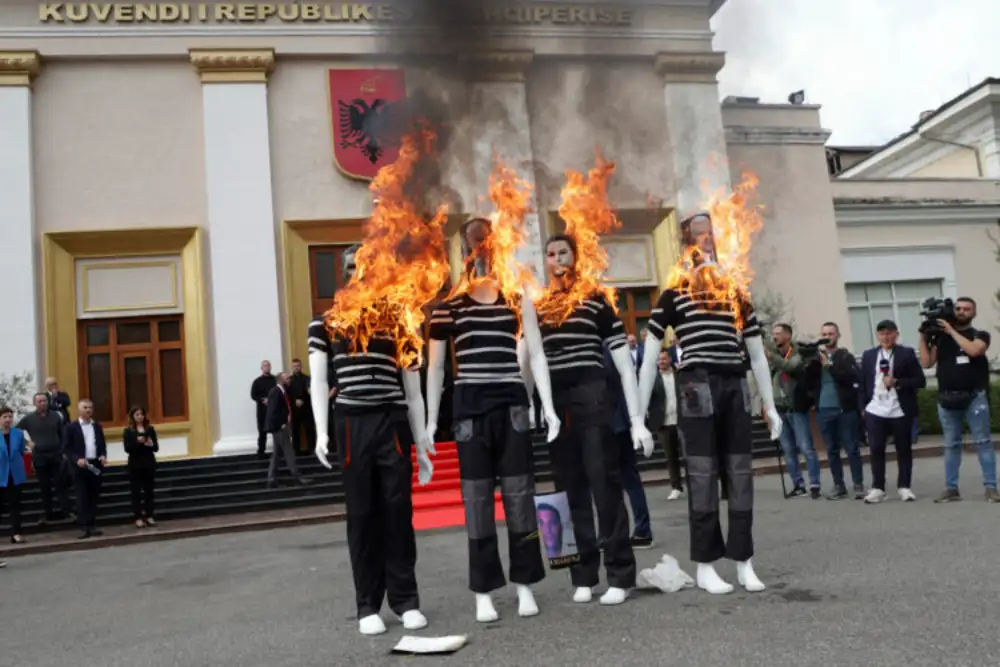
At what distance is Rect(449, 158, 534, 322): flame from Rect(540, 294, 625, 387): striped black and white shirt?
32 centimetres

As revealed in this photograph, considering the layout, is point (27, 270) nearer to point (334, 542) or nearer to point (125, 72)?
point (125, 72)

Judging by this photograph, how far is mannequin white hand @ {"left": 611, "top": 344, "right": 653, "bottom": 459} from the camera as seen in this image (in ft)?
18.5

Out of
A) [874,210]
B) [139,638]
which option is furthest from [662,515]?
[874,210]

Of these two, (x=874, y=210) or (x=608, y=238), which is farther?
(x=874, y=210)

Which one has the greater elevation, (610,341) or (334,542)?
(610,341)

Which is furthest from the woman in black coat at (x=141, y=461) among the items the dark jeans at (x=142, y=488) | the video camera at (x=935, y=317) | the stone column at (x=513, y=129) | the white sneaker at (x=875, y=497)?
the video camera at (x=935, y=317)

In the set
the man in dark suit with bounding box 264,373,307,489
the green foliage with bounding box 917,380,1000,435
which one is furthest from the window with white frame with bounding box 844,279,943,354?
the man in dark suit with bounding box 264,373,307,489

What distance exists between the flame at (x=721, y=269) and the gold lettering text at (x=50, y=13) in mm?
17216

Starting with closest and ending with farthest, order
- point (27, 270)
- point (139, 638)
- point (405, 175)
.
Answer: point (139, 638), point (405, 175), point (27, 270)

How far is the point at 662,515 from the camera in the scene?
10047mm

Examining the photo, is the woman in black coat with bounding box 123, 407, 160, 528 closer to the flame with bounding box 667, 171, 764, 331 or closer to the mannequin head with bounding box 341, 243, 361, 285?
the mannequin head with bounding box 341, 243, 361, 285

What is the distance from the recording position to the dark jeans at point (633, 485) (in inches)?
296

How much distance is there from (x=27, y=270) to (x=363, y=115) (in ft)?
24.8

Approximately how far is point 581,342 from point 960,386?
5396mm
